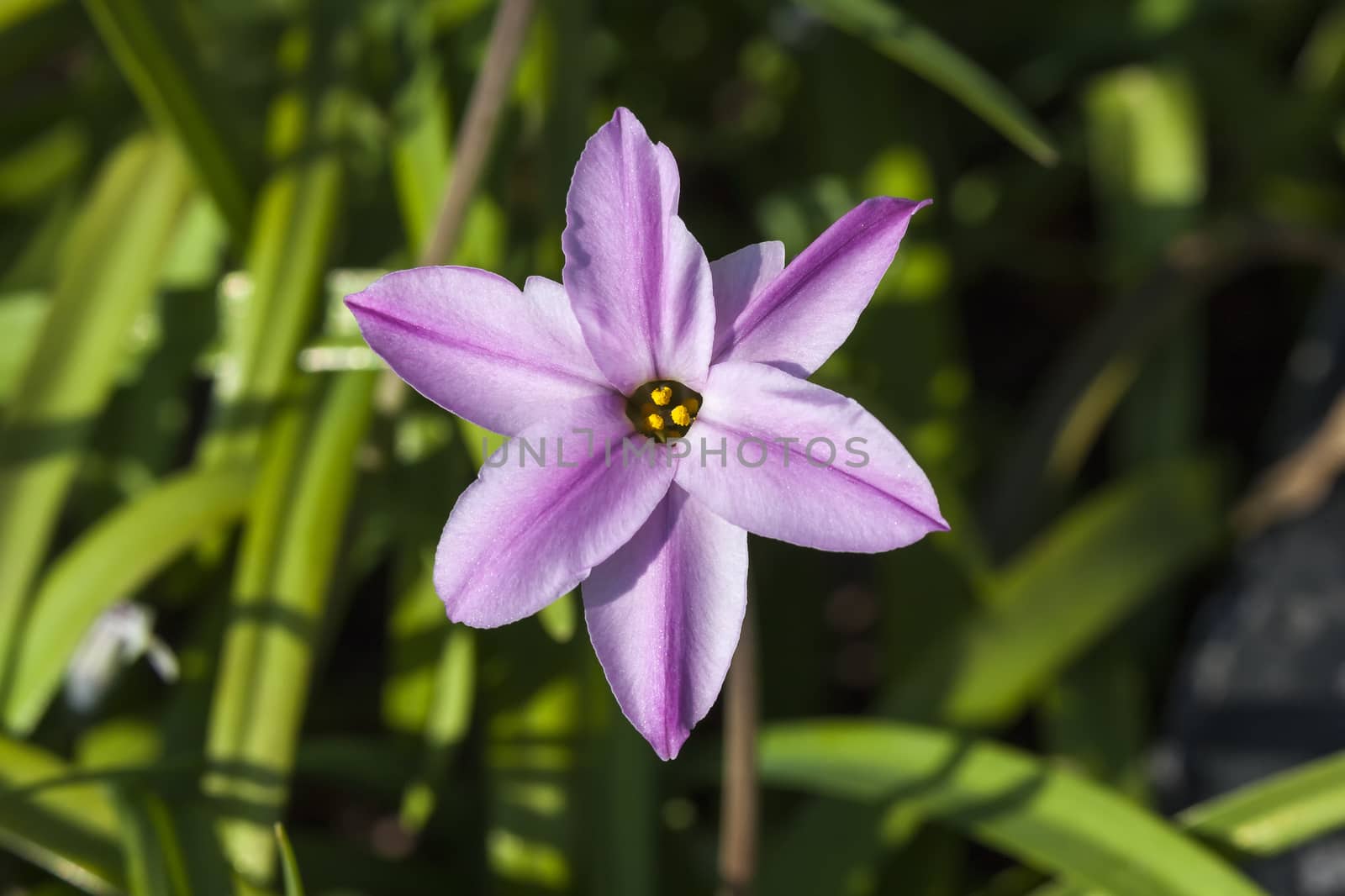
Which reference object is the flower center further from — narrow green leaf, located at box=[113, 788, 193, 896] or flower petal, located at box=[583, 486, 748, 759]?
narrow green leaf, located at box=[113, 788, 193, 896]

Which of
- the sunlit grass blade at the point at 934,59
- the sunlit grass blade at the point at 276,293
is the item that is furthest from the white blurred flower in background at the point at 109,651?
the sunlit grass blade at the point at 934,59

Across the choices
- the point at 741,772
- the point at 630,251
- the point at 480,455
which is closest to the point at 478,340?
the point at 630,251

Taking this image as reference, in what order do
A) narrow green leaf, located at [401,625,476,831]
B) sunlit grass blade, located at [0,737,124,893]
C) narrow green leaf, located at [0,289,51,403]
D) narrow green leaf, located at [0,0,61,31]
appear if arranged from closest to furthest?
sunlit grass blade, located at [0,737,124,893], narrow green leaf, located at [401,625,476,831], narrow green leaf, located at [0,0,61,31], narrow green leaf, located at [0,289,51,403]

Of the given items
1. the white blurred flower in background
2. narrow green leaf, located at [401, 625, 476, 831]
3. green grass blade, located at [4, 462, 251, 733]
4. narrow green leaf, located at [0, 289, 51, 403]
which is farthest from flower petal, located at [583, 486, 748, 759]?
narrow green leaf, located at [0, 289, 51, 403]

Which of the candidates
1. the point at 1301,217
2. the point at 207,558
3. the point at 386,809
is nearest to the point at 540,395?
the point at 207,558

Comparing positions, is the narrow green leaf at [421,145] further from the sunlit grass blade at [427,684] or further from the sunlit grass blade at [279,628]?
the sunlit grass blade at [427,684]

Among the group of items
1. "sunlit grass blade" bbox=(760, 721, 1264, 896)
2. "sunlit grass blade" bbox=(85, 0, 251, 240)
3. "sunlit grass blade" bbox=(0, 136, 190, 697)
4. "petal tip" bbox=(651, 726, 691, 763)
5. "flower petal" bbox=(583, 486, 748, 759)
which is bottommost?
"petal tip" bbox=(651, 726, 691, 763)

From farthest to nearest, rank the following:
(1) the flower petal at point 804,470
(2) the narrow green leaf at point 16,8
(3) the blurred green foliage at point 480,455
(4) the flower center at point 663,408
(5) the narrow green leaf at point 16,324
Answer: (5) the narrow green leaf at point 16,324
(2) the narrow green leaf at point 16,8
(3) the blurred green foliage at point 480,455
(4) the flower center at point 663,408
(1) the flower petal at point 804,470
